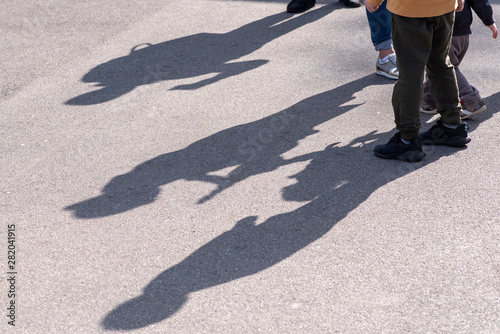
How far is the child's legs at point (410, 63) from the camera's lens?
3.73 m

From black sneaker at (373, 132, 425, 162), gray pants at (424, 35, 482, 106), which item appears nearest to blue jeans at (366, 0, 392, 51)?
gray pants at (424, 35, 482, 106)

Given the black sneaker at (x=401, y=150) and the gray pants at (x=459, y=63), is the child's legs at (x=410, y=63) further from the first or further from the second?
the gray pants at (x=459, y=63)

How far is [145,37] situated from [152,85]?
1377 mm

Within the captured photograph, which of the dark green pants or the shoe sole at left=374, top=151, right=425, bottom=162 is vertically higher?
the dark green pants

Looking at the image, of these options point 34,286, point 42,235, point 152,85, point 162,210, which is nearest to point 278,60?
point 152,85

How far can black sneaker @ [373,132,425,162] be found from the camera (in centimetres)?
411

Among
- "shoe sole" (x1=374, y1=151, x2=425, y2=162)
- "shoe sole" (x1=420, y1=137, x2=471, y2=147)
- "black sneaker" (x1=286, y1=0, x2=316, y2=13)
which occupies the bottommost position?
"shoe sole" (x1=420, y1=137, x2=471, y2=147)

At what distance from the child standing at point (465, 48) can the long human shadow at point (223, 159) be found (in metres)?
0.70

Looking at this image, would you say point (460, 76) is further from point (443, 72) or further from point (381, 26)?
point (381, 26)

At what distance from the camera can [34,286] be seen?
3.10 m

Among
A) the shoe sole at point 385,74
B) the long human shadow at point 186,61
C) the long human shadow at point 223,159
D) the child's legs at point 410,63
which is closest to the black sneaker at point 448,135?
the child's legs at point 410,63

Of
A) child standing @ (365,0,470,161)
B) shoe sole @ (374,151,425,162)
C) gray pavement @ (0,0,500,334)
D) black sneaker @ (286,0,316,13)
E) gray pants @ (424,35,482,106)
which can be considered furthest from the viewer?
black sneaker @ (286,0,316,13)

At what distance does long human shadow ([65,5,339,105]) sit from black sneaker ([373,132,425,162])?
2.01 m

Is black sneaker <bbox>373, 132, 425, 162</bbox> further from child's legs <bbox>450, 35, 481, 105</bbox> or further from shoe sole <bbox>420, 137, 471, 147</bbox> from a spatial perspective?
child's legs <bbox>450, 35, 481, 105</bbox>
